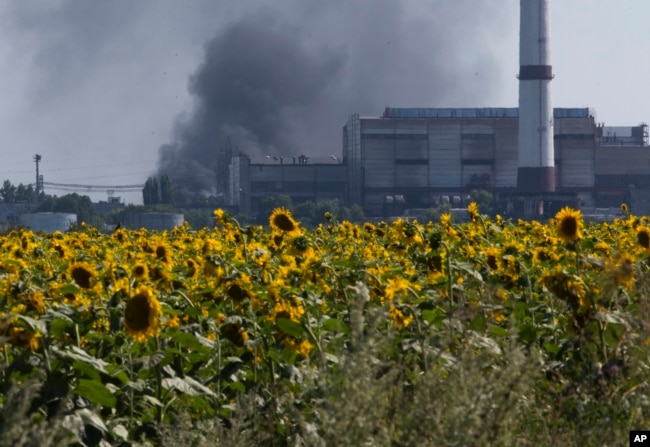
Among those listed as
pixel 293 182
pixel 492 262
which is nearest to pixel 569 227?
pixel 492 262

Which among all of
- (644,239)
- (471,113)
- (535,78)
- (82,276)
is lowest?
(82,276)

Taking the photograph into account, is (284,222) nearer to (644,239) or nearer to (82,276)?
(644,239)

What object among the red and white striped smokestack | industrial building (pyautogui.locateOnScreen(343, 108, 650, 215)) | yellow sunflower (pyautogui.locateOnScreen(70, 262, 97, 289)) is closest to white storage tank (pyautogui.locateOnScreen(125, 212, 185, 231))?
industrial building (pyautogui.locateOnScreen(343, 108, 650, 215))

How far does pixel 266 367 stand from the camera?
5727 mm

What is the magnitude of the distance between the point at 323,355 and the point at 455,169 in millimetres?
127484

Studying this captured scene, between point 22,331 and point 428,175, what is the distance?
127927mm

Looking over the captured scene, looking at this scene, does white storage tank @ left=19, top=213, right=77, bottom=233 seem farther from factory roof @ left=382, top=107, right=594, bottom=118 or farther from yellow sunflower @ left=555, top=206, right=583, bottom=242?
yellow sunflower @ left=555, top=206, right=583, bottom=242

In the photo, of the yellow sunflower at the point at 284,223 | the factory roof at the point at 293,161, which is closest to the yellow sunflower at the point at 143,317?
the yellow sunflower at the point at 284,223

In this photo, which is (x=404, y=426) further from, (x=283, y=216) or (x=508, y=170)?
(x=508, y=170)

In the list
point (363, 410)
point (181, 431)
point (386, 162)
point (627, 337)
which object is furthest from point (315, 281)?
point (386, 162)

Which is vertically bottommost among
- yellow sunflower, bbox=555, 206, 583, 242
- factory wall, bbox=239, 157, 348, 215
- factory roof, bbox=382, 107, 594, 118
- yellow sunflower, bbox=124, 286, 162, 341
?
yellow sunflower, bbox=124, 286, 162, 341

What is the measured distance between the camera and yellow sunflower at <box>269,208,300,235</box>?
816 centimetres

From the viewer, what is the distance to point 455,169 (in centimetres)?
13162

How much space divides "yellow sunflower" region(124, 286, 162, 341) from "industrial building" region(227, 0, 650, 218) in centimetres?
12002
